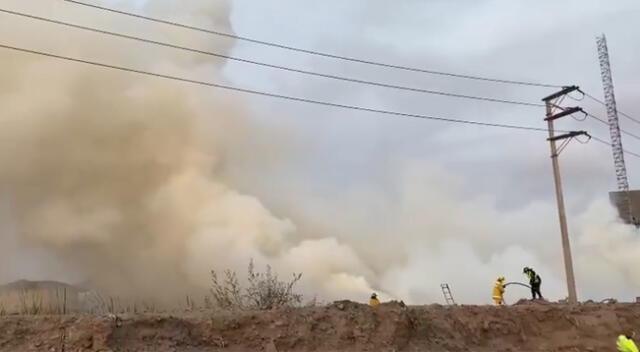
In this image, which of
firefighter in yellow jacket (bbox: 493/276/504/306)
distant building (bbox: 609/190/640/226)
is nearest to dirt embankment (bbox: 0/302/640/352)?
firefighter in yellow jacket (bbox: 493/276/504/306)

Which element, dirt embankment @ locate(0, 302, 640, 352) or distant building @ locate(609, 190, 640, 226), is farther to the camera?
distant building @ locate(609, 190, 640, 226)

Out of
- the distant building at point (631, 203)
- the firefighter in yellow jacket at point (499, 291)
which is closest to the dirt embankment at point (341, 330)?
the firefighter in yellow jacket at point (499, 291)

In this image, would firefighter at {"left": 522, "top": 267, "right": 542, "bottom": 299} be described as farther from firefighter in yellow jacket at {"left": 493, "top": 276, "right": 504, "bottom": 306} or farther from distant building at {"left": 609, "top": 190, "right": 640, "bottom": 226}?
distant building at {"left": 609, "top": 190, "right": 640, "bottom": 226}

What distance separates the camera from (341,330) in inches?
566

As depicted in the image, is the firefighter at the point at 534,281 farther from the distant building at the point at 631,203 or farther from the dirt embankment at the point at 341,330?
the distant building at the point at 631,203

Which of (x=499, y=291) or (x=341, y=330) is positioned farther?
(x=499, y=291)

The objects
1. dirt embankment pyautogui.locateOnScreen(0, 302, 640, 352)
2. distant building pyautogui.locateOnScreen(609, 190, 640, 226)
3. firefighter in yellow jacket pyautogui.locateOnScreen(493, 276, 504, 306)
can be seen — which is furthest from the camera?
distant building pyautogui.locateOnScreen(609, 190, 640, 226)

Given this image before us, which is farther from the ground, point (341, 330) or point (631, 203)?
point (631, 203)

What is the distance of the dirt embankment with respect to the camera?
12.2 metres

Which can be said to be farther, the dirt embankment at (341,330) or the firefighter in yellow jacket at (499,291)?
the firefighter in yellow jacket at (499,291)

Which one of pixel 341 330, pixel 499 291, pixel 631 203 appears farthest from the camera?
pixel 631 203

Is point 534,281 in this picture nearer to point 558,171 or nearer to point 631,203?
point 558,171

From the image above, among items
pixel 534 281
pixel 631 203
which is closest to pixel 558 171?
pixel 534 281

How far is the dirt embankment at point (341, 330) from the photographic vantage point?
12.2 metres
